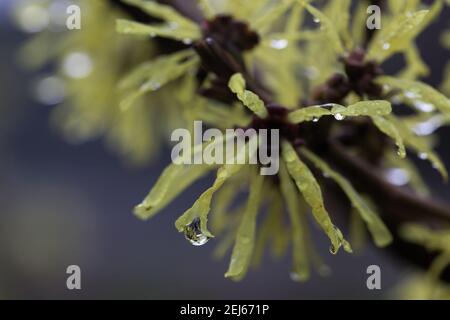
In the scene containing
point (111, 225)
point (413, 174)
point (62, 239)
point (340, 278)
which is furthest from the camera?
point (111, 225)

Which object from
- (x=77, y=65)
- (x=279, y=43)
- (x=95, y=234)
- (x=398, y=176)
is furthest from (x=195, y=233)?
(x=95, y=234)

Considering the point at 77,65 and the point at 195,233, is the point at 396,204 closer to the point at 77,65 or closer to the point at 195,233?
the point at 195,233

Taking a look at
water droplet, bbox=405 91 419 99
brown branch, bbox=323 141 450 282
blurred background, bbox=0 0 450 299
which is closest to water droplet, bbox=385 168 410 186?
brown branch, bbox=323 141 450 282

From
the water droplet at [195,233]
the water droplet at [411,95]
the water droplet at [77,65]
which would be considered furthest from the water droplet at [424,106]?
the water droplet at [77,65]

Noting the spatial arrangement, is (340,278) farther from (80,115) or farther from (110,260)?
(80,115)

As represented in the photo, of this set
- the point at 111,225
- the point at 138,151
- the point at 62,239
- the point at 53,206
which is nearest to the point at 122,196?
the point at 111,225
